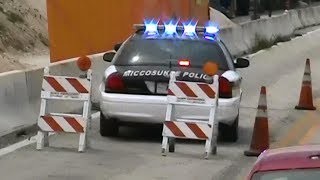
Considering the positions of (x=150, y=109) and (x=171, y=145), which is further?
(x=150, y=109)

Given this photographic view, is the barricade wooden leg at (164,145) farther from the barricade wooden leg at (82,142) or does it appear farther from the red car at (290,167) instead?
the red car at (290,167)

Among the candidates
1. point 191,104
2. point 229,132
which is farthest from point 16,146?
point 229,132

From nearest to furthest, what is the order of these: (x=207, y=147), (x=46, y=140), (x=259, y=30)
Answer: (x=207, y=147), (x=46, y=140), (x=259, y=30)

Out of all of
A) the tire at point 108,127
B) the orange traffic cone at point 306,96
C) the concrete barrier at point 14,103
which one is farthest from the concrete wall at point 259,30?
the tire at point 108,127

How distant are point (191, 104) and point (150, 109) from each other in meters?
0.71

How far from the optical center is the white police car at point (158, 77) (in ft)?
34.4

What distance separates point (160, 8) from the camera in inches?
901

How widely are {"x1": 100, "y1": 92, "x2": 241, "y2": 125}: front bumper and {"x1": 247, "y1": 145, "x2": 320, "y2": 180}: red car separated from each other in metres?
6.64

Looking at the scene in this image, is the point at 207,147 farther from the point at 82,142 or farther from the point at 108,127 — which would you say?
the point at 108,127

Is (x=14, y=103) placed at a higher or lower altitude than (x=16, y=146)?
higher

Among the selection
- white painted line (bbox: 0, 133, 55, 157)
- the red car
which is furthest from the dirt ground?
the red car

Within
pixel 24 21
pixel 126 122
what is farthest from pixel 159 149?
pixel 24 21

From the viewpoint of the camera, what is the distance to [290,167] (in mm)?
3490

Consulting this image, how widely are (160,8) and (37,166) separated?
14136 mm
